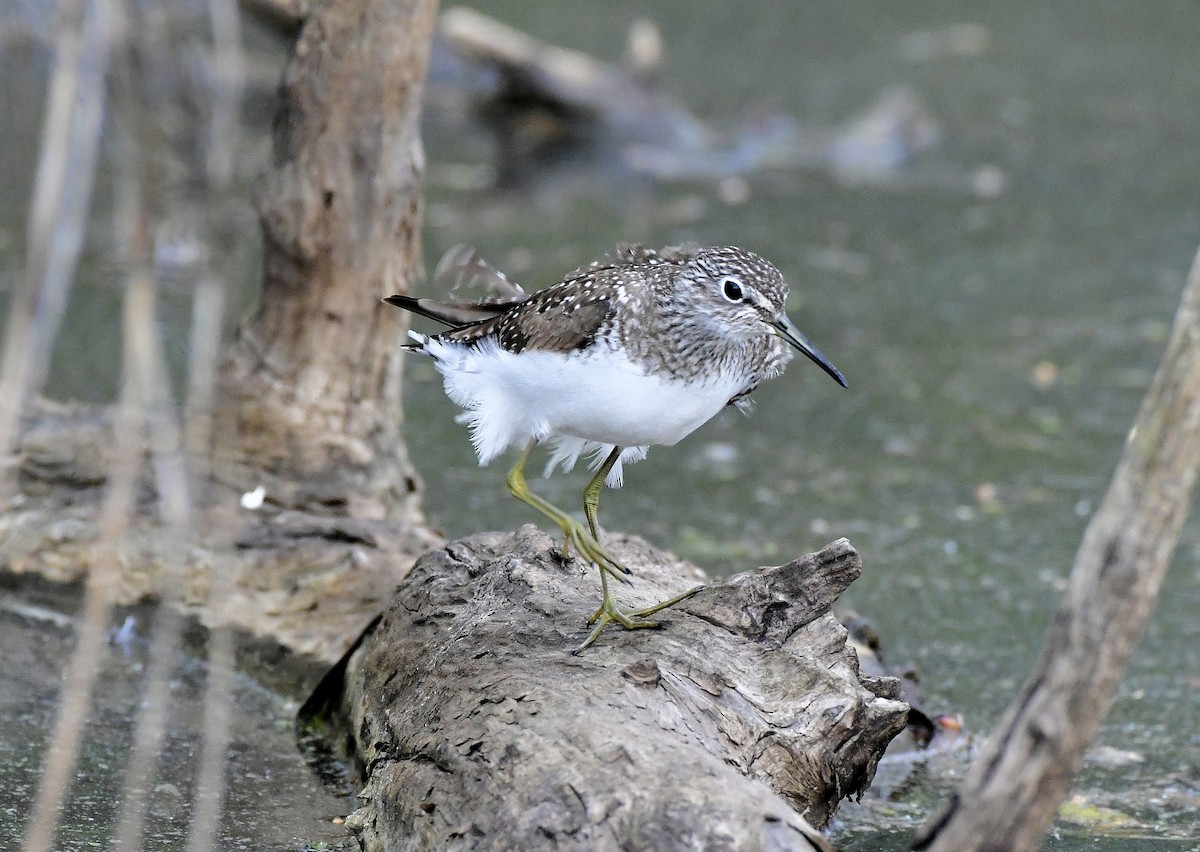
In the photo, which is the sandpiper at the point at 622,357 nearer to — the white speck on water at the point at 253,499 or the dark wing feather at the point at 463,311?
the dark wing feather at the point at 463,311

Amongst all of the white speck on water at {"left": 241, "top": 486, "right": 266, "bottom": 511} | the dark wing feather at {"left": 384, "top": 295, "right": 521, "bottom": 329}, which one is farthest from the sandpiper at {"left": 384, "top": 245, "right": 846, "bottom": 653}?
the white speck on water at {"left": 241, "top": 486, "right": 266, "bottom": 511}

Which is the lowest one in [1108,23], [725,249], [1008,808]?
[1008,808]

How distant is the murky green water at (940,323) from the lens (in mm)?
5590

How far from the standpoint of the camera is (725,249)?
436cm

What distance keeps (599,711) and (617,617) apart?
19.4 inches

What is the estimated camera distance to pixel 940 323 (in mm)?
8625

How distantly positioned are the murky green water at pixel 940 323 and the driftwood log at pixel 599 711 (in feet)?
2.04

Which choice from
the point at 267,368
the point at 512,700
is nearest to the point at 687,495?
the point at 267,368

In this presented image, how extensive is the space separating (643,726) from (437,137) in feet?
31.6

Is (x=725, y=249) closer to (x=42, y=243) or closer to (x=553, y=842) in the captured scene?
(x=553, y=842)

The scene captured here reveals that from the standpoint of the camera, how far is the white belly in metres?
4.00

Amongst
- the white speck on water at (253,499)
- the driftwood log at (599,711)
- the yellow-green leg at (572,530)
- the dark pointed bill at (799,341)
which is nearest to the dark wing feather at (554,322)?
the yellow-green leg at (572,530)

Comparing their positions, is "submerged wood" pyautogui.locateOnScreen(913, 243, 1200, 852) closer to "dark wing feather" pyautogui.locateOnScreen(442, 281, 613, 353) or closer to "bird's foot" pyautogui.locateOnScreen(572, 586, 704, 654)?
"bird's foot" pyautogui.locateOnScreen(572, 586, 704, 654)

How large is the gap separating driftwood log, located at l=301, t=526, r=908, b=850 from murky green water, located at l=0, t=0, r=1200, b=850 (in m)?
0.62
